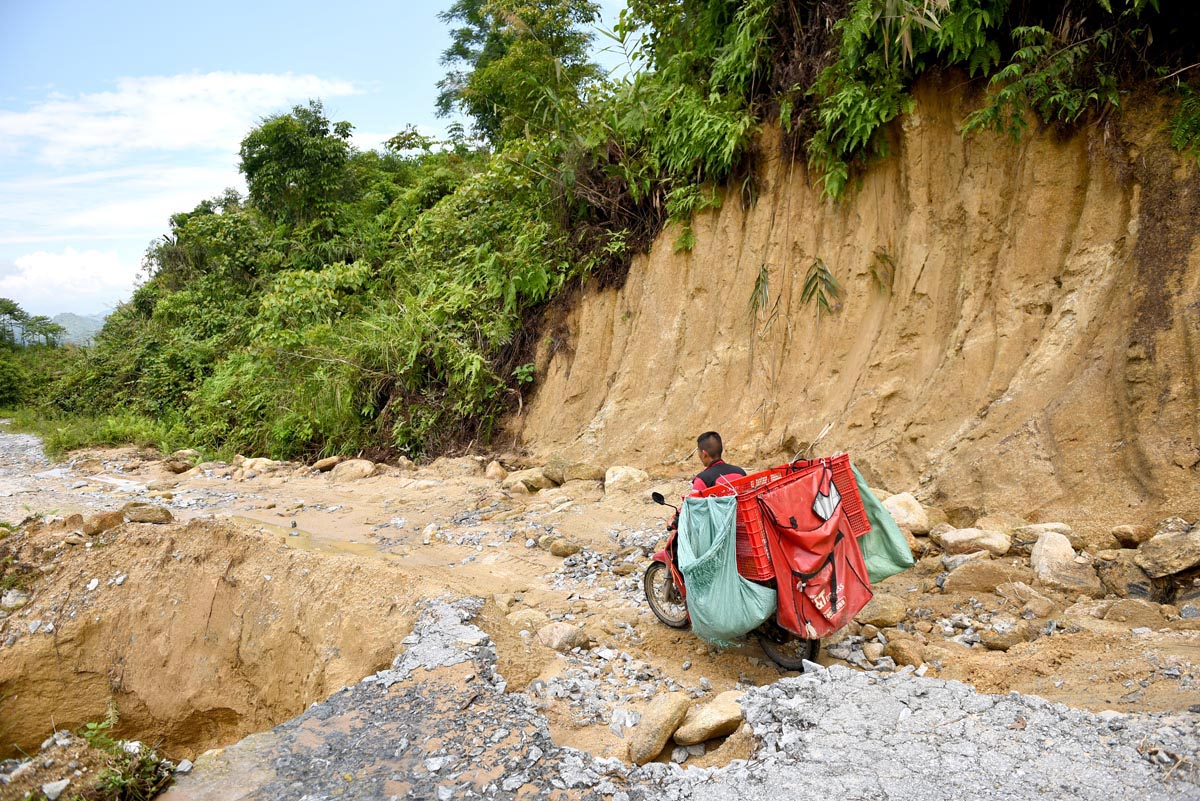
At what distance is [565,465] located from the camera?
9.23 m

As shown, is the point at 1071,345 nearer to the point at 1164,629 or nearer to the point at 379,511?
the point at 1164,629

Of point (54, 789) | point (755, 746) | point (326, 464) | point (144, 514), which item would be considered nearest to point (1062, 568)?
point (755, 746)

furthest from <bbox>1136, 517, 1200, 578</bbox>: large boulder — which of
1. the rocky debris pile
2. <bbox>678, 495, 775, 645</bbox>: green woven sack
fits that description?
<bbox>678, 495, 775, 645</bbox>: green woven sack

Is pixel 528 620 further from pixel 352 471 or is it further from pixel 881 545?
pixel 352 471

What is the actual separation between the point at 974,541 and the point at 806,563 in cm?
199

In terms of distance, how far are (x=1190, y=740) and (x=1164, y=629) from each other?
1.80 metres

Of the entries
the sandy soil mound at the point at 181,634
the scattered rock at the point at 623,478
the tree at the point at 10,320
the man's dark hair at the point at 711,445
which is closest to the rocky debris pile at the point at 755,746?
the sandy soil mound at the point at 181,634

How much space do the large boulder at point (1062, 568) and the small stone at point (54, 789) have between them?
231 inches

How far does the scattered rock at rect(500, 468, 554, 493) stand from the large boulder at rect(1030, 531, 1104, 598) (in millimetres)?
5435

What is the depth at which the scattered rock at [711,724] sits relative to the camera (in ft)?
12.1

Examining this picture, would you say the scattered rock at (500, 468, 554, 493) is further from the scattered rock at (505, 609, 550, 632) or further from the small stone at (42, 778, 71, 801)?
the small stone at (42, 778, 71, 801)

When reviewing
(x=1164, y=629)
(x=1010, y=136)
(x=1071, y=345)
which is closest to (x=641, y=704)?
(x=1164, y=629)

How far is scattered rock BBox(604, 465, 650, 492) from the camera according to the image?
336 inches

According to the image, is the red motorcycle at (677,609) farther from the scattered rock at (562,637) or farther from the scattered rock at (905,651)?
the scattered rock at (562,637)
